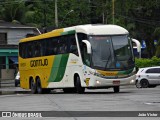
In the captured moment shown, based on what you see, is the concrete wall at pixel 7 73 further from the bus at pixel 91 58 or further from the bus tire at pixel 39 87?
the bus at pixel 91 58

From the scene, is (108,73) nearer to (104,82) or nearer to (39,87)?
(104,82)

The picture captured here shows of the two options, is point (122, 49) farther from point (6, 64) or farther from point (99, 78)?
point (6, 64)

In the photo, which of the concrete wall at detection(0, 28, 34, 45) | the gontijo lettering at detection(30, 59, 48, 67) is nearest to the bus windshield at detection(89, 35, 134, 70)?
the gontijo lettering at detection(30, 59, 48, 67)

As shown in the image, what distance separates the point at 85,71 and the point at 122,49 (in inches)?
83.7

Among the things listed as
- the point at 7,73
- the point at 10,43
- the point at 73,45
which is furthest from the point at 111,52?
the point at 10,43

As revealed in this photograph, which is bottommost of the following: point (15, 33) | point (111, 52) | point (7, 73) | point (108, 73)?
point (7, 73)

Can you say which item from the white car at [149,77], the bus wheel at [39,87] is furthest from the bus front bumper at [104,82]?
the white car at [149,77]

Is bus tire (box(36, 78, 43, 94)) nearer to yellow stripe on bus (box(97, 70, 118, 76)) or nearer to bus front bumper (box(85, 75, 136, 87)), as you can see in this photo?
bus front bumper (box(85, 75, 136, 87))

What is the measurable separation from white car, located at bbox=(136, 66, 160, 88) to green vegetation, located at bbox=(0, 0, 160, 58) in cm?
2636

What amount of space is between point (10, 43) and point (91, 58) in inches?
1844

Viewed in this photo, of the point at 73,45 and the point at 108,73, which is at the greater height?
the point at 73,45

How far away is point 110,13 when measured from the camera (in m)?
77.9

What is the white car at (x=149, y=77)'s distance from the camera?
127 ft

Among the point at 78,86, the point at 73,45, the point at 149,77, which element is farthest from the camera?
the point at 149,77
